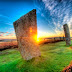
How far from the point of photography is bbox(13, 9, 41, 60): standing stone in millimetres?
4297

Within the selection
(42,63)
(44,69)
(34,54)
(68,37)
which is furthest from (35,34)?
(68,37)

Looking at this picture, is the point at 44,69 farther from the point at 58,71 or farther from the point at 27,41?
the point at 27,41

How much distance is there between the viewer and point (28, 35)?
429cm

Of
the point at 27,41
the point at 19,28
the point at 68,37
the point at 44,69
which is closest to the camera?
the point at 44,69

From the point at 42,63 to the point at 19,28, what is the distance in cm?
272

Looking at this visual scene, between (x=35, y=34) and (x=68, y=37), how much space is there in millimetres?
8579

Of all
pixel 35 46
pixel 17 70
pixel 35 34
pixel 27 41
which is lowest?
pixel 17 70

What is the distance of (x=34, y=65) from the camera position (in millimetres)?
3902

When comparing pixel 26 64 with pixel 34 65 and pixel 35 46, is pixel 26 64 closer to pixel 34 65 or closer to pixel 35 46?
pixel 34 65

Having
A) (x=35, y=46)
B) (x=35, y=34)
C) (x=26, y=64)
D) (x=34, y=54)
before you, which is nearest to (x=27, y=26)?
(x=35, y=34)

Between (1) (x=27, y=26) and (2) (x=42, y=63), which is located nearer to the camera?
(2) (x=42, y=63)

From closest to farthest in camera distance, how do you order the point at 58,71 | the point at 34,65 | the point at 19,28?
the point at 58,71, the point at 34,65, the point at 19,28

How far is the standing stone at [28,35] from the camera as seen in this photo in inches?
169

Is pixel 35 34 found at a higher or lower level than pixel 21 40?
higher
